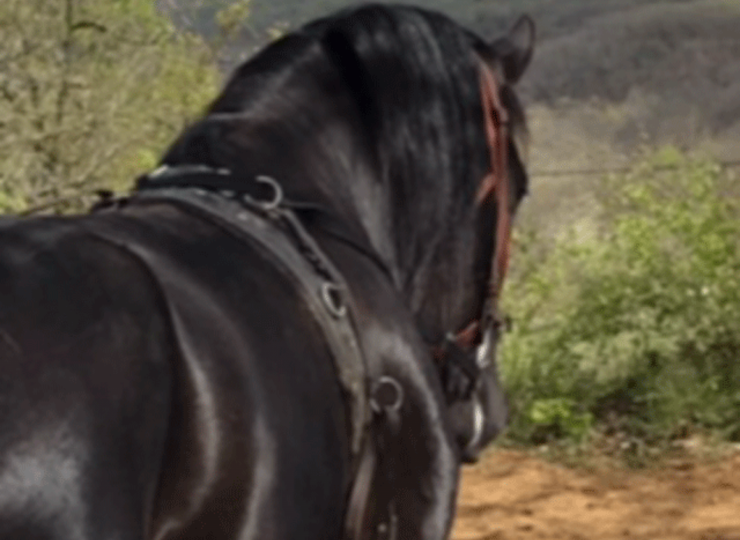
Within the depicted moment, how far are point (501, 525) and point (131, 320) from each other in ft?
15.1

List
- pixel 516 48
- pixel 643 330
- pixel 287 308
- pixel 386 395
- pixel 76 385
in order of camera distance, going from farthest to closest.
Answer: pixel 643 330 < pixel 516 48 < pixel 386 395 < pixel 287 308 < pixel 76 385

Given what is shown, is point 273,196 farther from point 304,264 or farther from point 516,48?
point 516,48

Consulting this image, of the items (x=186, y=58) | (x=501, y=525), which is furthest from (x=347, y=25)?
(x=186, y=58)

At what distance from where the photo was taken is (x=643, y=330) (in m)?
8.28

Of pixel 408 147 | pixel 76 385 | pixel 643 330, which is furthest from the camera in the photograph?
pixel 643 330

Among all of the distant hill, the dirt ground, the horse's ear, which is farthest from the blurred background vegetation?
the distant hill

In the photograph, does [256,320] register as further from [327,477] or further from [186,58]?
[186,58]

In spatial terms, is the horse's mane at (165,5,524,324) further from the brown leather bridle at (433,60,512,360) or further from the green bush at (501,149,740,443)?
the green bush at (501,149,740,443)

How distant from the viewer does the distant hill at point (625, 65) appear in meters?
57.9

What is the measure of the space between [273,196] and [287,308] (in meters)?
0.30

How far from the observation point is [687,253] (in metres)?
8.65

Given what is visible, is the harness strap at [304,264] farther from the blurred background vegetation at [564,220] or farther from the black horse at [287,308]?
the blurred background vegetation at [564,220]

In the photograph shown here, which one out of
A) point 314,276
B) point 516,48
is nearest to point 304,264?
point 314,276

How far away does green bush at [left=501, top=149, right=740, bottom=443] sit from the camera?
796 cm
